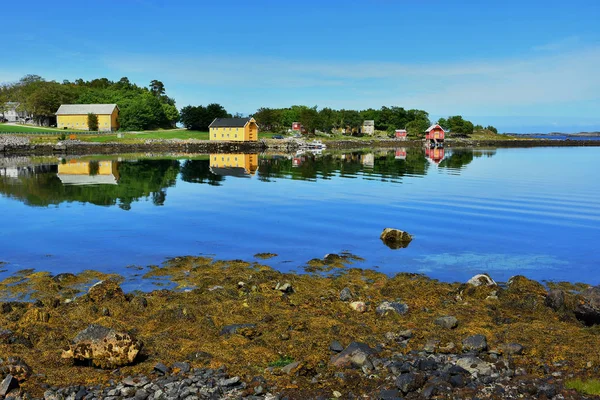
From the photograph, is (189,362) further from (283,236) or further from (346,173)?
(346,173)

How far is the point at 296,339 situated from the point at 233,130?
138 meters

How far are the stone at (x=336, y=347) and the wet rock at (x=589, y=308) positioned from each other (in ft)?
25.3

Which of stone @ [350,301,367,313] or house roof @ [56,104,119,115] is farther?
house roof @ [56,104,119,115]

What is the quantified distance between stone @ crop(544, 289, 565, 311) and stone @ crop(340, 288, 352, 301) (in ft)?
21.2

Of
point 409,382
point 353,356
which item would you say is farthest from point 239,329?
point 409,382

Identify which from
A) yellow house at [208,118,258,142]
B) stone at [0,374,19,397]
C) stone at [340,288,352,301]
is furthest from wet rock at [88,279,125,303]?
yellow house at [208,118,258,142]

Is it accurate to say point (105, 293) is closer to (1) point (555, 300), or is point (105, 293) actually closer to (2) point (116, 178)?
(1) point (555, 300)

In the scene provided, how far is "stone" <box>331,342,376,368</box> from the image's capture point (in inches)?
462

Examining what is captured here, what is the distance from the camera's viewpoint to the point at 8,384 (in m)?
10.5

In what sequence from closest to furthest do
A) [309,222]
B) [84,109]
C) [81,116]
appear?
[309,222] → [81,116] → [84,109]

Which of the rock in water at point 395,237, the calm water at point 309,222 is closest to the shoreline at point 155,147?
the calm water at point 309,222

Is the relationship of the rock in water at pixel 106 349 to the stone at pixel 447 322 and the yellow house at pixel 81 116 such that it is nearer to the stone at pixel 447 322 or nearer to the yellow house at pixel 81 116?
the stone at pixel 447 322

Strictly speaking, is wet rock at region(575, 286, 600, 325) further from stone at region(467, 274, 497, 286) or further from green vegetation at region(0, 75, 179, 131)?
green vegetation at region(0, 75, 179, 131)

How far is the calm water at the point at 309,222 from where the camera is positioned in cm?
2316
